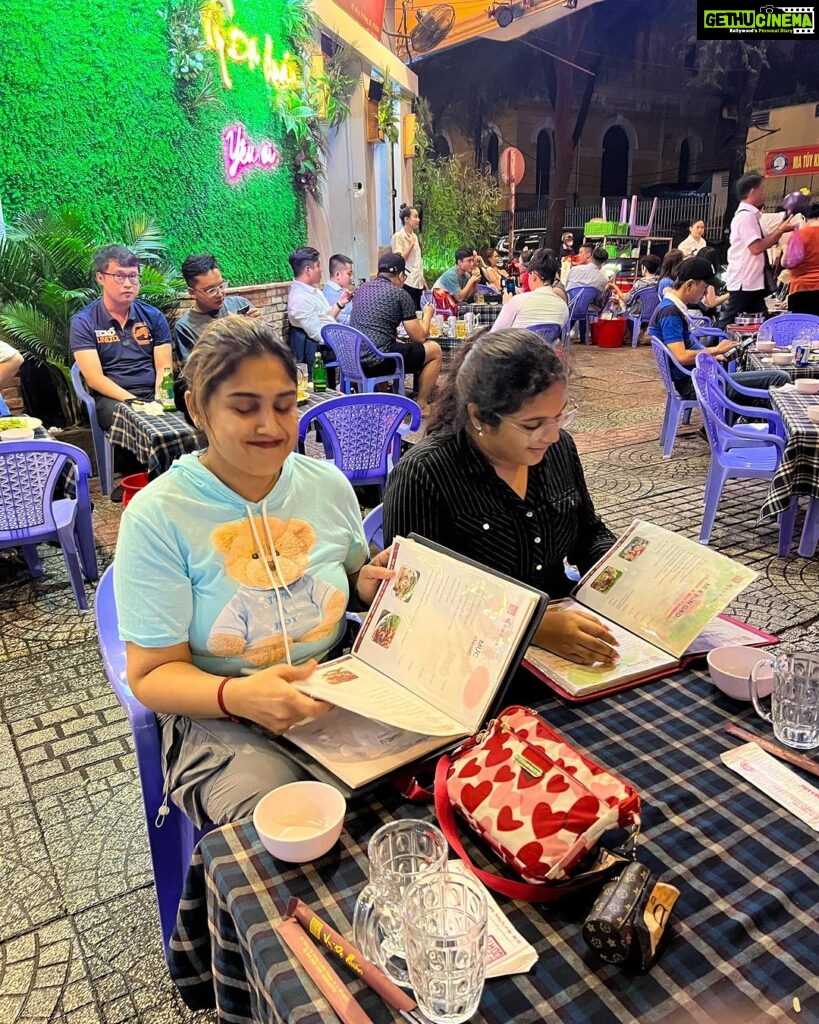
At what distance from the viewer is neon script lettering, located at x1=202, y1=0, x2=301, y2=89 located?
23.9ft

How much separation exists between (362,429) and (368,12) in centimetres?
1008

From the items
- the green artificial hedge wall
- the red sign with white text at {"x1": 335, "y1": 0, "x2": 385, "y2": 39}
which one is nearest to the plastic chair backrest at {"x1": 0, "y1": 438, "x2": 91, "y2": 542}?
the green artificial hedge wall

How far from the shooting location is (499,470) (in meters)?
1.79

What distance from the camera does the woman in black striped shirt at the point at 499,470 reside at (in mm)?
Result: 1686

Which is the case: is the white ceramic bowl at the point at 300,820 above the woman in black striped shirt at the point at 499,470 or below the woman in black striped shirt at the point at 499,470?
below

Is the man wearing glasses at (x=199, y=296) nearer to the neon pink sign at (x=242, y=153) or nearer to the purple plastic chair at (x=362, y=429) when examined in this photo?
the purple plastic chair at (x=362, y=429)

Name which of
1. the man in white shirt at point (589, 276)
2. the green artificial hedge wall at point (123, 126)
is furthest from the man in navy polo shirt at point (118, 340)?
the man in white shirt at point (589, 276)

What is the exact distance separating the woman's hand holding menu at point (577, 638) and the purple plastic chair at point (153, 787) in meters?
0.72

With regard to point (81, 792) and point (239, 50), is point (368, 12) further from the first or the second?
point (81, 792)

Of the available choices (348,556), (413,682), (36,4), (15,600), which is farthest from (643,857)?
(36,4)

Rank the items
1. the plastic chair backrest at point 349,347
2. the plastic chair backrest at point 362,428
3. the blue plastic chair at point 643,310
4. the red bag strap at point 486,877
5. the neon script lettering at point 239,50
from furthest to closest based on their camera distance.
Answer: the blue plastic chair at point 643,310
the neon script lettering at point 239,50
the plastic chair backrest at point 349,347
the plastic chair backrest at point 362,428
the red bag strap at point 486,877

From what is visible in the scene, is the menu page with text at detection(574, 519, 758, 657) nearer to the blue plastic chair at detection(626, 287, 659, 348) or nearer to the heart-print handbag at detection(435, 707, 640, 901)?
the heart-print handbag at detection(435, 707, 640, 901)

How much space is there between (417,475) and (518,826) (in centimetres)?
95

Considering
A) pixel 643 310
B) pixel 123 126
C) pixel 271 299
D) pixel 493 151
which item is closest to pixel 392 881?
pixel 123 126
